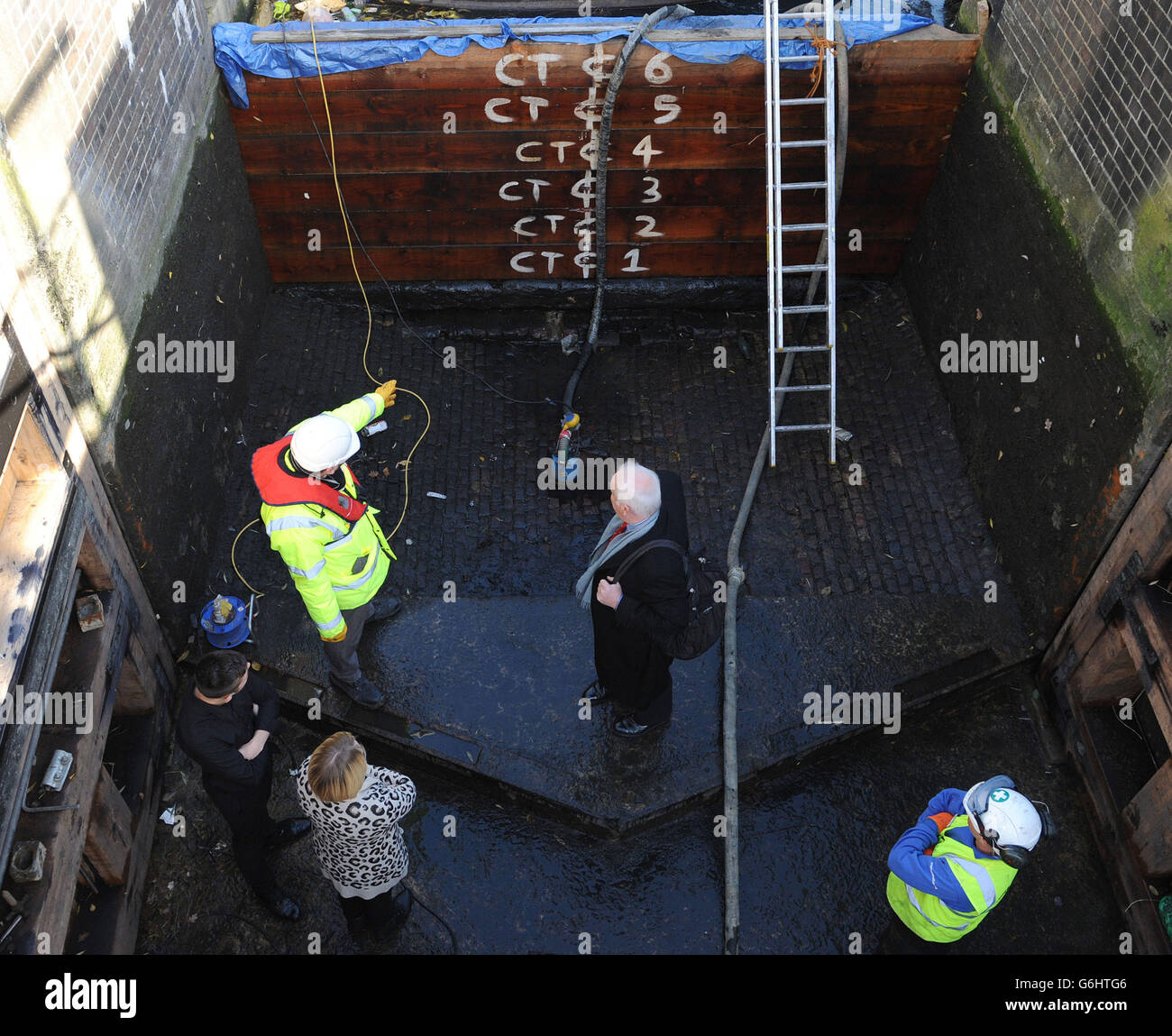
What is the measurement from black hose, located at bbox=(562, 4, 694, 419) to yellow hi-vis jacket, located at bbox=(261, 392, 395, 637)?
2644 mm

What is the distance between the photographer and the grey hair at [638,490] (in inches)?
207

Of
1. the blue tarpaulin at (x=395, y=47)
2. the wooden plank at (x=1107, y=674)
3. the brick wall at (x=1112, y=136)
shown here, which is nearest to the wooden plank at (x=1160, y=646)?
the wooden plank at (x=1107, y=674)

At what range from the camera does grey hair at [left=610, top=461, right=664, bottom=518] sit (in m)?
5.26

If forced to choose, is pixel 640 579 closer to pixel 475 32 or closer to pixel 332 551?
pixel 332 551

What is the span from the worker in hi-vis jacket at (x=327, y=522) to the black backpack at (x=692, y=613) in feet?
5.52

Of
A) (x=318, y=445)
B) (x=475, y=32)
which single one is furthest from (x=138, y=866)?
(x=475, y=32)

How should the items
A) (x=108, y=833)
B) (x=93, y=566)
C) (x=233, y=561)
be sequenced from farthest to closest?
(x=233, y=561) < (x=93, y=566) < (x=108, y=833)

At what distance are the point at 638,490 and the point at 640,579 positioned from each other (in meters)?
0.51

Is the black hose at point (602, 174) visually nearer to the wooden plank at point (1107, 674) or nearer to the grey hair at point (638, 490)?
the grey hair at point (638, 490)

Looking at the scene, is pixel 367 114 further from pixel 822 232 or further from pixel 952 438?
pixel 952 438

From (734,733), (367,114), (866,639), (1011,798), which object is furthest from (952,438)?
(367,114)

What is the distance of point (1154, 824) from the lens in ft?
18.9

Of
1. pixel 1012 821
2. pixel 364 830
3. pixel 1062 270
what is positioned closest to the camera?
pixel 1012 821

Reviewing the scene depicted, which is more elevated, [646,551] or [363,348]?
[363,348]
